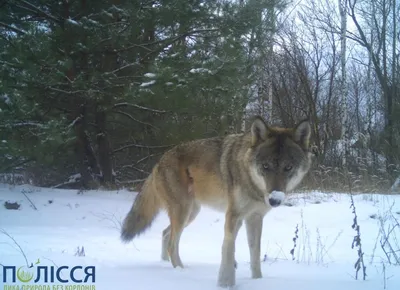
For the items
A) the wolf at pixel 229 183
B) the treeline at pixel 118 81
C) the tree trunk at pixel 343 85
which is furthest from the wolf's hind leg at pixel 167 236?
the tree trunk at pixel 343 85

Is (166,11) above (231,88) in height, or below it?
above

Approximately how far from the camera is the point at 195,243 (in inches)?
237

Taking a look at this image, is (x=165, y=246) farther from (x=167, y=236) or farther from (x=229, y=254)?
(x=229, y=254)

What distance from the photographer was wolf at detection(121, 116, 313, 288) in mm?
3244

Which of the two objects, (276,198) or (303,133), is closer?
(276,198)

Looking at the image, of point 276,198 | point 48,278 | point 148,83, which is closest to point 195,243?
point 276,198

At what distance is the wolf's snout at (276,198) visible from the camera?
2936 millimetres

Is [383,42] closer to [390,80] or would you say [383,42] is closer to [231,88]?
[390,80]

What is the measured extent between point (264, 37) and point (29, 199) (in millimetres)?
8060

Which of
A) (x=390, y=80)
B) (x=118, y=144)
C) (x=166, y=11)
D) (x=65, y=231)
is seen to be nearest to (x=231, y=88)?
(x=166, y=11)

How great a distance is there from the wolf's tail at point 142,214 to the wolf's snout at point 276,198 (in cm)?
205

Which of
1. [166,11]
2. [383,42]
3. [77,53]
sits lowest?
[77,53]

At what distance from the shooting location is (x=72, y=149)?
9.34 meters

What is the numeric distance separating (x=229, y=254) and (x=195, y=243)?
279 cm
